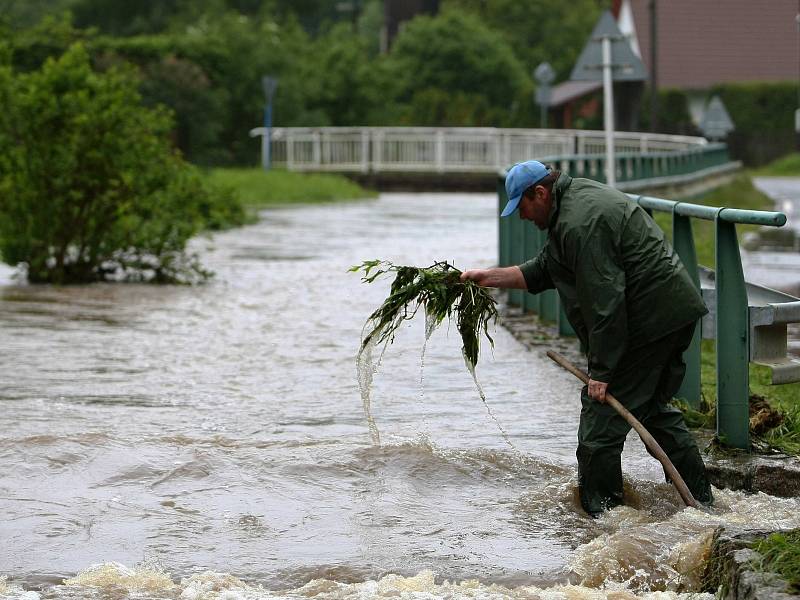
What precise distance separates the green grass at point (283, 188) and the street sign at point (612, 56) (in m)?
11.1

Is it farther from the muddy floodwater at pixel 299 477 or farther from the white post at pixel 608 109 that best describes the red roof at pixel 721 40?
the muddy floodwater at pixel 299 477

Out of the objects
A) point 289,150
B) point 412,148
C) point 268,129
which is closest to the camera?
point 268,129

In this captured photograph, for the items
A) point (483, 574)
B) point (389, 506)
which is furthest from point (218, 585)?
point (389, 506)

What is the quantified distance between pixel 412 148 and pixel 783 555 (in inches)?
1383

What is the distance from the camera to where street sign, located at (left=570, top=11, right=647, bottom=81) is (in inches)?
704

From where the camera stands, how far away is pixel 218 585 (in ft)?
17.7

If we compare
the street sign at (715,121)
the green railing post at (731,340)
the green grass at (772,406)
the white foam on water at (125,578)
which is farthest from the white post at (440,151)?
the white foam on water at (125,578)

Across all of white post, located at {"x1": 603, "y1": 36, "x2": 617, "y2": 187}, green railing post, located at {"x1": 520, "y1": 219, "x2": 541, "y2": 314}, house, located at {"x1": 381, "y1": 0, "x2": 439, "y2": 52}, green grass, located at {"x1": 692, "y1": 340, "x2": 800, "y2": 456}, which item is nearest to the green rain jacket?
green grass, located at {"x1": 692, "y1": 340, "x2": 800, "y2": 456}

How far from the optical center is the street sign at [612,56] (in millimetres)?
17891

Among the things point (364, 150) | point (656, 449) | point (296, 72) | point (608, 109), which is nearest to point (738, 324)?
point (656, 449)

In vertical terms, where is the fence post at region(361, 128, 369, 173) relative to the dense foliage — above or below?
below

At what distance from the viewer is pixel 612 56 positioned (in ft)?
59.0

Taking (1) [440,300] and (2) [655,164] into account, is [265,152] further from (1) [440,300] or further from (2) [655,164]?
(1) [440,300]

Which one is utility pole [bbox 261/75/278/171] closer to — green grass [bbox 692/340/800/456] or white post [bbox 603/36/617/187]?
white post [bbox 603/36/617/187]
